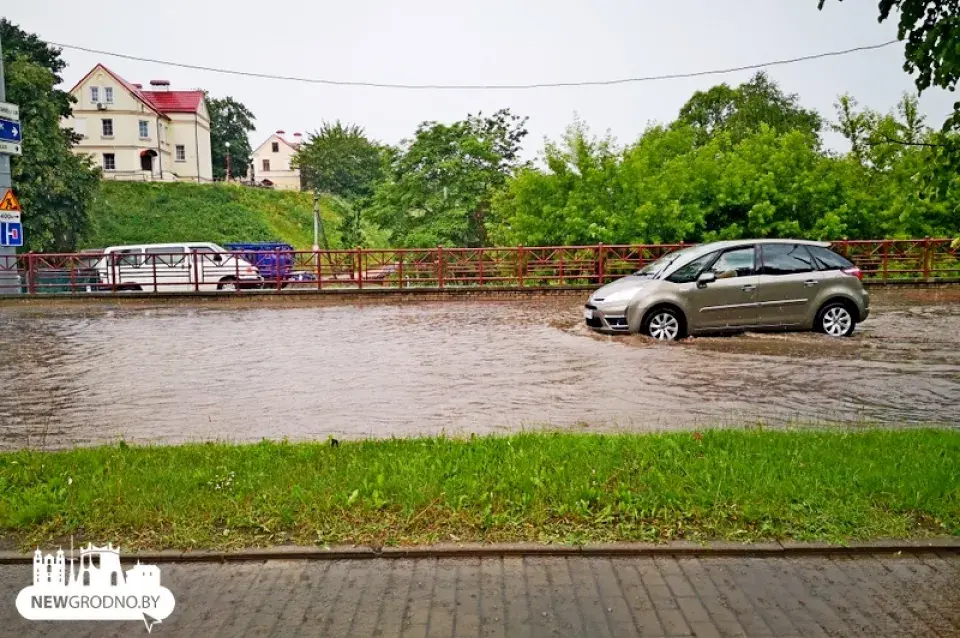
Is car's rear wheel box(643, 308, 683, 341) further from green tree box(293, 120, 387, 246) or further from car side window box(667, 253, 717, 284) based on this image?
green tree box(293, 120, 387, 246)

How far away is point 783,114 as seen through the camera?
2228 inches

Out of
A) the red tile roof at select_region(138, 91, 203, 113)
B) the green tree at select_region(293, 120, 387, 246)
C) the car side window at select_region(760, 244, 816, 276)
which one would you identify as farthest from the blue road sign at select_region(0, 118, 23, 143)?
the green tree at select_region(293, 120, 387, 246)

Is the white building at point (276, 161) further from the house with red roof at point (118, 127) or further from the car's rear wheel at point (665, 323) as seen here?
the car's rear wheel at point (665, 323)

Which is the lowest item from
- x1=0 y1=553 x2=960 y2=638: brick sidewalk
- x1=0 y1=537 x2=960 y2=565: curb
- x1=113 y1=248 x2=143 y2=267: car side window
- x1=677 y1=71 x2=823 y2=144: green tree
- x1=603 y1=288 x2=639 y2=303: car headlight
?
x1=0 y1=553 x2=960 y2=638: brick sidewalk

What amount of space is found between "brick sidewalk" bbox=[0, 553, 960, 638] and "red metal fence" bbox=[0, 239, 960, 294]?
66.8 feet

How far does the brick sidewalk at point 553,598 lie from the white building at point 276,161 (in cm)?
9961

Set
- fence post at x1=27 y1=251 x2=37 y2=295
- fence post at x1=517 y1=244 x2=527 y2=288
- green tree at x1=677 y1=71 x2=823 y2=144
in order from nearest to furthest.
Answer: fence post at x1=517 y1=244 x2=527 y2=288, fence post at x1=27 y1=251 x2=37 y2=295, green tree at x1=677 y1=71 x2=823 y2=144

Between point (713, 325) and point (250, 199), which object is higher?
point (250, 199)

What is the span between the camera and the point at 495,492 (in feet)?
17.5

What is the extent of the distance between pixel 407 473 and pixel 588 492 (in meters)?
1.30

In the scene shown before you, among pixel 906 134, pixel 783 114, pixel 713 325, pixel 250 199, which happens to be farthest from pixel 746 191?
pixel 250 199

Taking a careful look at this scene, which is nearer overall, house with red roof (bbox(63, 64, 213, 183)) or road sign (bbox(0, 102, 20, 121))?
road sign (bbox(0, 102, 20, 121))

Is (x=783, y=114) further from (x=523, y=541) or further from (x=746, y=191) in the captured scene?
(x=523, y=541)

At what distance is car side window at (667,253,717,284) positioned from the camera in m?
13.7
